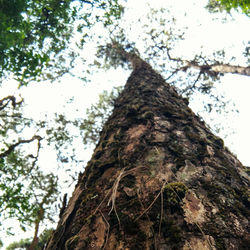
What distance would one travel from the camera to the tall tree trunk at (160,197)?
4.27ft

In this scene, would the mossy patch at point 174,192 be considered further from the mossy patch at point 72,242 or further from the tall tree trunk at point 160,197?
the mossy patch at point 72,242

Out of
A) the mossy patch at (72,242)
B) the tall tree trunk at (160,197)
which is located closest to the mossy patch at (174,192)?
the tall tree trunk at (160,197)

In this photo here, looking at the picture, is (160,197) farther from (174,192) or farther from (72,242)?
(72,242)

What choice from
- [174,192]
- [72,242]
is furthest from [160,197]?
[72,242]

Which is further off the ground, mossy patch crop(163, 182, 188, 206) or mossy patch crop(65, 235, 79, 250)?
mossy patch crop(163, 182, 188, 206)

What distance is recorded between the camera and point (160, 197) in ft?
5.06

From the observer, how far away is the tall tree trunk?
1.30 meters

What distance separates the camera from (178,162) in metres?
2.01

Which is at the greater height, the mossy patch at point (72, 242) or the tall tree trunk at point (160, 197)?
the tall tree trunk at point (160, 197)

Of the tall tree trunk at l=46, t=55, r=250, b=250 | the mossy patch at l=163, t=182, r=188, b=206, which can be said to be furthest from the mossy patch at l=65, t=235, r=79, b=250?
the mossy patch at l=163, t=182, r=188, b=206

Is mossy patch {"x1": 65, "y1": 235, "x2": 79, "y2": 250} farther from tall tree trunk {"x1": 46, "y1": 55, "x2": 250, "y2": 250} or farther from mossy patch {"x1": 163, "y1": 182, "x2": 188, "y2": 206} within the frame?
mossy patch {"x1": 163, "y1": 182, "x2": 188, "y2": 206}

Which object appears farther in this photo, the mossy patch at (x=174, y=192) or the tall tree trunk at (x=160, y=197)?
the mossy patch at (x=174, y=192)

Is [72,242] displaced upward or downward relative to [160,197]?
downward

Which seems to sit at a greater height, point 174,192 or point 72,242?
point 174,192
